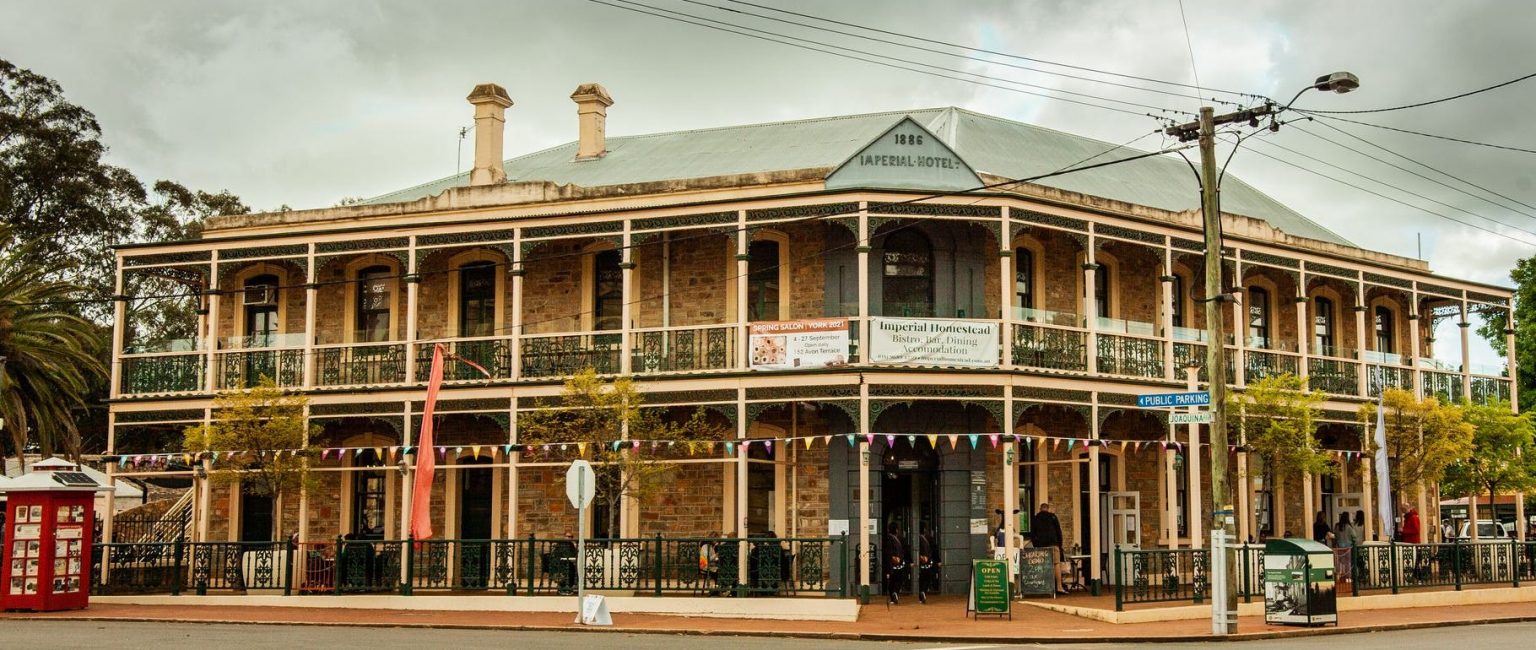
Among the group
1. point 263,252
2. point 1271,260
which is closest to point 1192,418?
point 1271,260

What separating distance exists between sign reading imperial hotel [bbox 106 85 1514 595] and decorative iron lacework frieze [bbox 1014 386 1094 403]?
0.16 ft

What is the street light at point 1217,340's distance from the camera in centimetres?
1830

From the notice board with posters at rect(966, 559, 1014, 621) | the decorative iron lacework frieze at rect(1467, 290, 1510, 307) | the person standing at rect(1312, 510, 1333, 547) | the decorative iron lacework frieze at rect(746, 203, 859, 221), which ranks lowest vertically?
the notice board with posters at rect(966, 559, 1014, 621)

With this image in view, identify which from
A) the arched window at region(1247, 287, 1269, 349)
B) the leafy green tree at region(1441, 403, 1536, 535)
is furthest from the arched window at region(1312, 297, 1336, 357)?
the leafy green tree at region(1441, 403, 1536, 535)

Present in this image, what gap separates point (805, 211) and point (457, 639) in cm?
914

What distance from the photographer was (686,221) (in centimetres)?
2433

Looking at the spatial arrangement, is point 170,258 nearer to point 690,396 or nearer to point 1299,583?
point 690,396

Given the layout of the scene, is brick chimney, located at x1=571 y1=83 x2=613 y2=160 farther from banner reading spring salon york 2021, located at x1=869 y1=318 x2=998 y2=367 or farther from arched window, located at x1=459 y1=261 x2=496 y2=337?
banner reading spring salon york 2021, located at x1=869 y1=318 x2=998 y2=367

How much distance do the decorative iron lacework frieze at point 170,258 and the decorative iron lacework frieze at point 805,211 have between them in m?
10.3

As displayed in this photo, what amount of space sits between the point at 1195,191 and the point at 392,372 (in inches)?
646

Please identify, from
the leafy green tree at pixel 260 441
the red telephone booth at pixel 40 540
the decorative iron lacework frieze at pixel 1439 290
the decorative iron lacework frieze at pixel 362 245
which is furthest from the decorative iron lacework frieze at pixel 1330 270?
the red telephone booth at pixel 40 540

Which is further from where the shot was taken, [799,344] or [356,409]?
[356,409]

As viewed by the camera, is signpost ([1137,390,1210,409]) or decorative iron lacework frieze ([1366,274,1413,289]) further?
decorative iron lacework frieze ([1366,274,1413,289])

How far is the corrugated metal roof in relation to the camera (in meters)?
27.6
